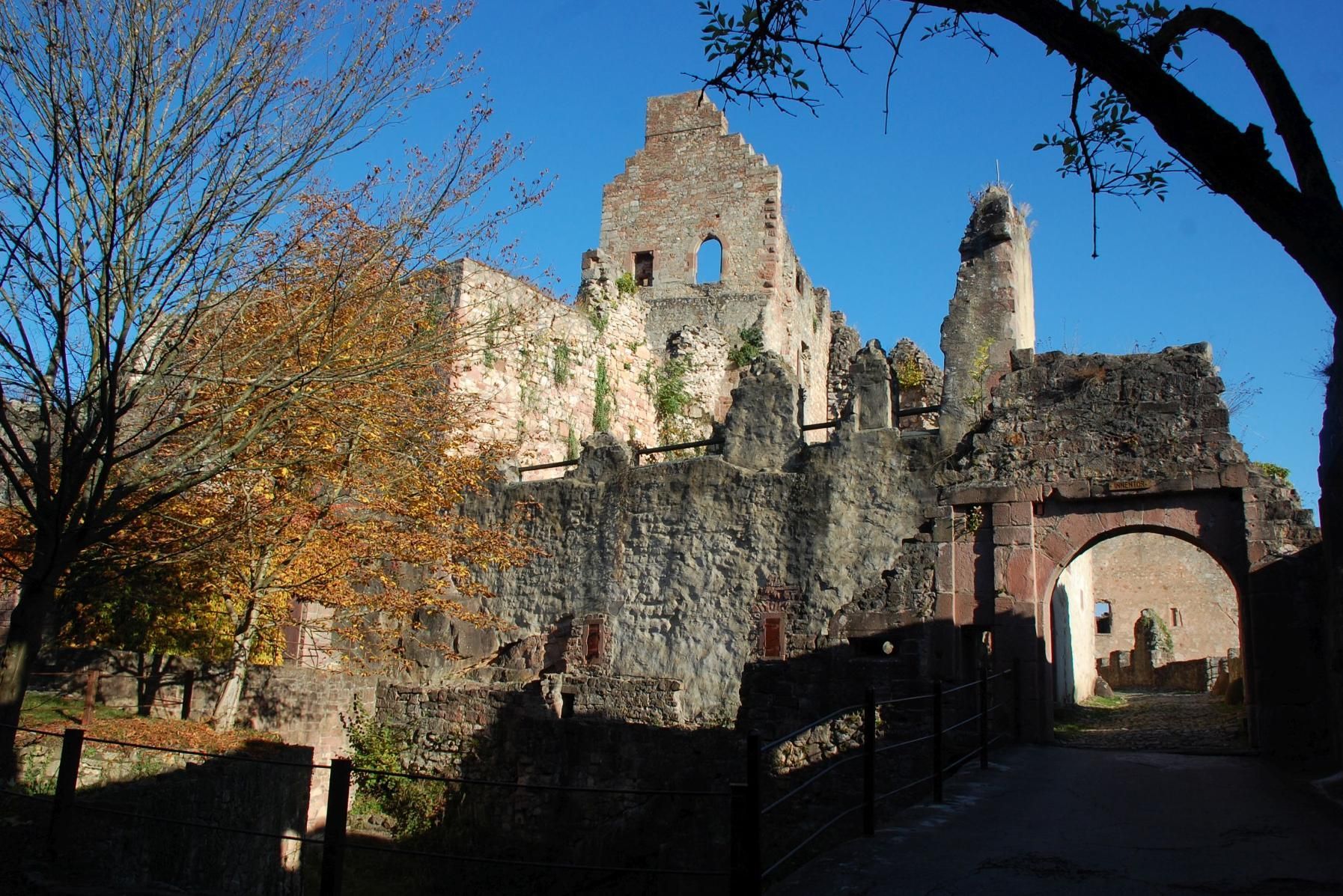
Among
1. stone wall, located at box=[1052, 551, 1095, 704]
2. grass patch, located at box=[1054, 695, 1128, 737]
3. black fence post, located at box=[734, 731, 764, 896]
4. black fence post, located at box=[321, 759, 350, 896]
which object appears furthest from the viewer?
stone wall, located at box=[1052, 551, 1095, 704]

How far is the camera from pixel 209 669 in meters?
14.1

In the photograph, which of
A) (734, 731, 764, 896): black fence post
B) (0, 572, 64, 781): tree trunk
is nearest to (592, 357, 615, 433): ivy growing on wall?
(0, 572, 64, 781): tree trunk

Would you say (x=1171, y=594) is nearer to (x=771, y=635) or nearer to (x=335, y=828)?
(x=771, y=635)

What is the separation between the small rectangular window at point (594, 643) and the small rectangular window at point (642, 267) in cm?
1427

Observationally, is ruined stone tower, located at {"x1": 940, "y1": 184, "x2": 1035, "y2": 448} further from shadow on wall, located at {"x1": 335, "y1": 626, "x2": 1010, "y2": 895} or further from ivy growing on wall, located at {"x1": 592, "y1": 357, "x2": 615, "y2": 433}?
shadow on wall, located at {"x1": 335, "y1": 626, "x2": 1010, "y2": 895}

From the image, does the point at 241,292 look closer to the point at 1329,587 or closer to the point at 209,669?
the point at 209,669

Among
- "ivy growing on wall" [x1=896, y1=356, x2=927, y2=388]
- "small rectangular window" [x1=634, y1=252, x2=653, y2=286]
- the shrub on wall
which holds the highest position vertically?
"small rectangular window" [x1=634, y1=252, x2=653, y2=286]

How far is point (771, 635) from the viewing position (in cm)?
1558

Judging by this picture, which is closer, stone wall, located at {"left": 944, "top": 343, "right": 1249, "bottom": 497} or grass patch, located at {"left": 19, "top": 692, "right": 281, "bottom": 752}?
grass patch, located at {"left": 19, "top": 692, "right": 281, "bottom": 752}

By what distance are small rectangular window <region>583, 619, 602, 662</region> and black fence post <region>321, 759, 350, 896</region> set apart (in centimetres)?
1092

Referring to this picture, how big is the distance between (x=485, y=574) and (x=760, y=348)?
10349mm

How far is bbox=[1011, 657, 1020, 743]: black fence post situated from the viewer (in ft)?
39.0

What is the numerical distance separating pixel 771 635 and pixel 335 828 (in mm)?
10311

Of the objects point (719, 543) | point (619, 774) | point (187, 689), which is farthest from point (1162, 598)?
point (187, 689)
